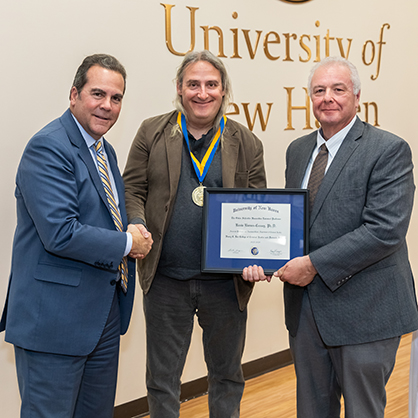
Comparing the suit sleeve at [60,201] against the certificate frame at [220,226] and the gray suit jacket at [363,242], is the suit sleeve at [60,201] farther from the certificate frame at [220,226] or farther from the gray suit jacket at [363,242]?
the gray suit jacket at [363,242]

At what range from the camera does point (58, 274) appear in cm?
186

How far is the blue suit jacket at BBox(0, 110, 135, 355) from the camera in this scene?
1798 millimetres

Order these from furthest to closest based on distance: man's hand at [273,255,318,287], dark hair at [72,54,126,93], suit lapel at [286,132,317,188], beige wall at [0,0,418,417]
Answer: beige wall at [0,0,418,417] → suit lapel at [286,132,317,188] → man's hand at [273,255,318,287] → dark hair at [72,54,126,93]

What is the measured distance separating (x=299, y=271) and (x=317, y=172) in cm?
42

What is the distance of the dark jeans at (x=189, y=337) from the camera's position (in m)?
2.34

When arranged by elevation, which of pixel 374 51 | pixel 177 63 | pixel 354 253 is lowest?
pixel 354 253

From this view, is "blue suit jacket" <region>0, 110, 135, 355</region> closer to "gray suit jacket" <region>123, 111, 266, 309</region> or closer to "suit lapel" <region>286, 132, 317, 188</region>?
"gray suit jacket" <region>123, 111, 266, 309</region>

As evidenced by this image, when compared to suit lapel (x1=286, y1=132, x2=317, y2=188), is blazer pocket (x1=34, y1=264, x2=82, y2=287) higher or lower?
lower

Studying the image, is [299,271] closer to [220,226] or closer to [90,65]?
[220,226]

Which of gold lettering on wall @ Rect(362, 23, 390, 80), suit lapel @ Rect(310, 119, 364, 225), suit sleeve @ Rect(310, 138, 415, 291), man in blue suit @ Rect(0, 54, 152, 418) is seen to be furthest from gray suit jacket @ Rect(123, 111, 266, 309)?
gold lettering on wall @ Rect(362, 23, 390, 80)

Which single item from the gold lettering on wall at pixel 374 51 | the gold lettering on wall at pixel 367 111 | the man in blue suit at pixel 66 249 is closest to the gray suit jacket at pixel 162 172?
the man in blue suit at pixel 66 249

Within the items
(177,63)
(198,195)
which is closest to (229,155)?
(198,195)

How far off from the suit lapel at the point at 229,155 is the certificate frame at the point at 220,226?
10cm

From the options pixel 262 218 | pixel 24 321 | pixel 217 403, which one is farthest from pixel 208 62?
pixel 217 403
